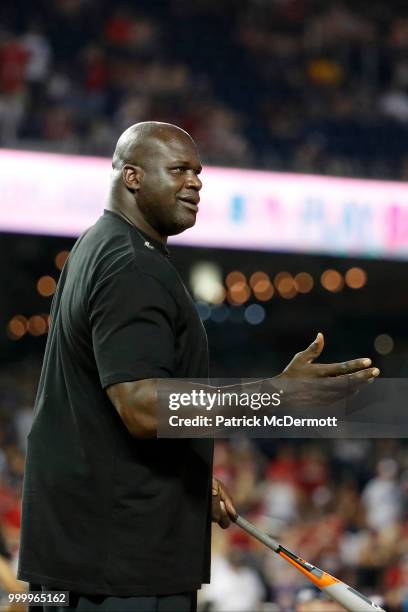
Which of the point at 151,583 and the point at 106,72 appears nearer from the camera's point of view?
the point at 151,583

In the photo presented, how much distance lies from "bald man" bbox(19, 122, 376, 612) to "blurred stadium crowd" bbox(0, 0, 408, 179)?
7.35 m

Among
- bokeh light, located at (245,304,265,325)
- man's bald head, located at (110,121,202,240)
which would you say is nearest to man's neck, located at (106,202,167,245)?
man's bald head, located at (110,121,202,240)

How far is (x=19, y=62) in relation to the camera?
11023 mm

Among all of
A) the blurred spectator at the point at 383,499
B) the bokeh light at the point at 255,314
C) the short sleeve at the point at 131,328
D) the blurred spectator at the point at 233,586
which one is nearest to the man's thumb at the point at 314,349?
the short sleeve at the point at 131,328

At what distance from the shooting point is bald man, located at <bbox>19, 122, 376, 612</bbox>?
6.32ft

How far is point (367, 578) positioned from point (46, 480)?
5092 mm

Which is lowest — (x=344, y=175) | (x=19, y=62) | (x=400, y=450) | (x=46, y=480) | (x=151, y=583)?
(x=151, y=583)

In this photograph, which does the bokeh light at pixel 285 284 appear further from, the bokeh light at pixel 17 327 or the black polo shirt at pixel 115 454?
the black polo shirt at pixel 115 454

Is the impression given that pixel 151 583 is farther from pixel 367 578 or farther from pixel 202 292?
pixel 202 292

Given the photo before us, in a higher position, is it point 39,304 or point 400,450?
point 39,304

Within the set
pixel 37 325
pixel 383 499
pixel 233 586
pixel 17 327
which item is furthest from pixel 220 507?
pixel 37 325

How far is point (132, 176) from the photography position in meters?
2.17

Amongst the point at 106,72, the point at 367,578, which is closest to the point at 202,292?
the point at 106,72

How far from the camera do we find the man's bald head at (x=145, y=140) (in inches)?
85.0
